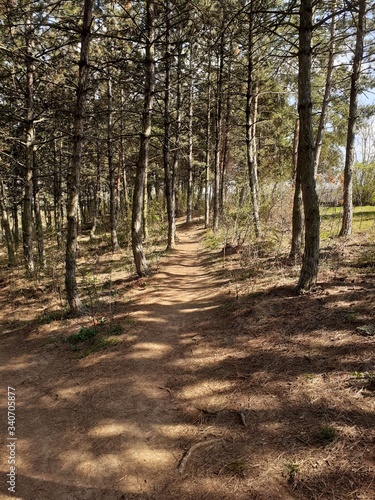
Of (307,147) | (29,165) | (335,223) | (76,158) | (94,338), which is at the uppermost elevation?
(29,165)

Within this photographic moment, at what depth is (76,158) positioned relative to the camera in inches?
273

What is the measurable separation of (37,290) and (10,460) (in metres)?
7.17

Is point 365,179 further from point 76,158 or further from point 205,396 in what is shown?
point 205,396

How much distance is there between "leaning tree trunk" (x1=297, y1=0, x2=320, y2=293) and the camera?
5.52 metres

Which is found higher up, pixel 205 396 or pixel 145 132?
pixel 145 132

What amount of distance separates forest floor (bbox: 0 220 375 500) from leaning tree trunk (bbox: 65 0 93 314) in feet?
3.17

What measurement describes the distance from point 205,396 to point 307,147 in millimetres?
4692

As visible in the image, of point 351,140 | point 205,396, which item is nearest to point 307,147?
point 205,396

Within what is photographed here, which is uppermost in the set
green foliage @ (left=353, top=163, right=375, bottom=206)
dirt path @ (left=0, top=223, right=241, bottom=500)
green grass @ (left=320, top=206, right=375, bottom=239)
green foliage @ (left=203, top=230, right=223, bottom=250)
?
green foliage @ (left=353, top=163, right=375, bottom=206)

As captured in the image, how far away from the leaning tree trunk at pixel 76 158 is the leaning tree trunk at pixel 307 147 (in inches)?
175

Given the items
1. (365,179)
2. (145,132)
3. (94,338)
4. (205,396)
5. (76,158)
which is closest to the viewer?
(205,396)

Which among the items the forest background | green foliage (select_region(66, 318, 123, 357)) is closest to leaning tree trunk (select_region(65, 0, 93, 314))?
the forest background

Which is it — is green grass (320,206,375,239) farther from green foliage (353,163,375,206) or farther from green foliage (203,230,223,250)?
green foliage (203,230,223,250)

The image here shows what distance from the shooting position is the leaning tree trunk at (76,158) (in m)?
6.56
